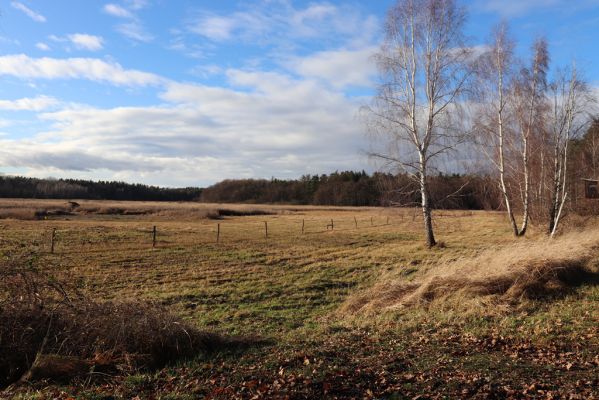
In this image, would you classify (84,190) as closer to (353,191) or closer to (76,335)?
(353,191)

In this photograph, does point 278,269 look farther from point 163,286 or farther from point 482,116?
point 482,116

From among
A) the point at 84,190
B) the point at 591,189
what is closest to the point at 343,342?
the point at 591,189

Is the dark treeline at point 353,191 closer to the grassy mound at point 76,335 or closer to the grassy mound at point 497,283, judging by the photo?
the grassy mound at point 497,283

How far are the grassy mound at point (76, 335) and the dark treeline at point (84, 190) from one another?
152703 mm

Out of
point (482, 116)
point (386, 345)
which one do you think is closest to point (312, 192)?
point (482, 116)

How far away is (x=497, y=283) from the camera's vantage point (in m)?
10.3

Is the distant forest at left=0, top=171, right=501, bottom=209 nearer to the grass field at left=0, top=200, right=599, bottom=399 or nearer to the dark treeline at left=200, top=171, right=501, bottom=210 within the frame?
the dark treeline at left=200, top=171, right=501, bottom=210

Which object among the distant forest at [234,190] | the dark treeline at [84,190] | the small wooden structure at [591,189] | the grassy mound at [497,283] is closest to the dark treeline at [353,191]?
the distant forest at [234,190]

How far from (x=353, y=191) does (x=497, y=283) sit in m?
113

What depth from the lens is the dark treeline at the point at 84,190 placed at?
472 feet

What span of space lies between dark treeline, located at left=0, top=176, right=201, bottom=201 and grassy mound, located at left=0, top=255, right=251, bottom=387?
152703mm

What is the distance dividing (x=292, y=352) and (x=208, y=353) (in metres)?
1.27

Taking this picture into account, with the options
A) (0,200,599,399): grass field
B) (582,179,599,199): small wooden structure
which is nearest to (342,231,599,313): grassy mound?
(0,200,599,399): grass field

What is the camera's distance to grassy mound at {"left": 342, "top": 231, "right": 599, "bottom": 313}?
392 inches
